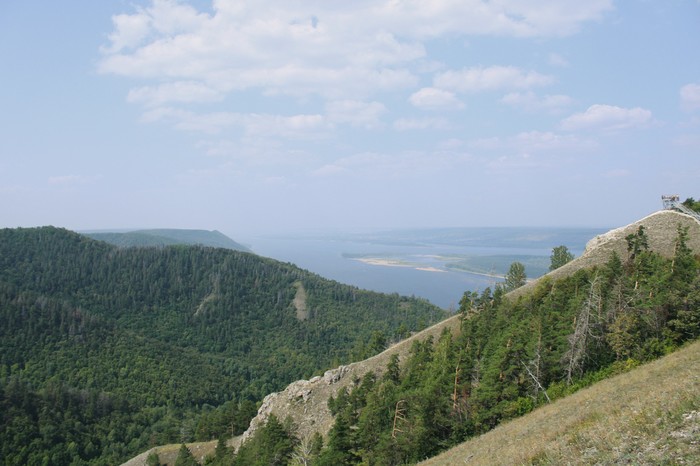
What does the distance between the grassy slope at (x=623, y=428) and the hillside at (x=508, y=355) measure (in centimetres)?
790

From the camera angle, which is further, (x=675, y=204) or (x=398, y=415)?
(x=675, y=204)

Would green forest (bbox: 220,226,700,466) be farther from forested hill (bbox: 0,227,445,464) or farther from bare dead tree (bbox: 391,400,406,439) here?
forested hill (bbox: 0,227,445,464)

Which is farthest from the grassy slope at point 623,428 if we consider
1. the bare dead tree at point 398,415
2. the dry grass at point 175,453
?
the dry grass at point 175,453

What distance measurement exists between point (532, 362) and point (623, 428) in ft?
55.1

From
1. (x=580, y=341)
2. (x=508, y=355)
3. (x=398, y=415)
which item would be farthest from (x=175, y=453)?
(x=580, y=341)

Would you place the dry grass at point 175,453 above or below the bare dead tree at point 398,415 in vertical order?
below

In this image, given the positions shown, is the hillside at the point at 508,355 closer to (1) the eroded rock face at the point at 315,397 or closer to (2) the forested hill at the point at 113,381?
(1) the eroded rock face at the point at 315,397

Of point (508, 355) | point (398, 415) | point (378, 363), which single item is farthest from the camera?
point (378, 363)

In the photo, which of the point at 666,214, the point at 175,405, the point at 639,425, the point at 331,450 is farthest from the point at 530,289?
the point at 175,405

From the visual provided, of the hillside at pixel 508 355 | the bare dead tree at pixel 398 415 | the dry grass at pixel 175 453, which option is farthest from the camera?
the dry grass at pixel 175 453

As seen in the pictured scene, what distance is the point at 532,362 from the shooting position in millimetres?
30625

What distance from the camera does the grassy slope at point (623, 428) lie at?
40.5ft

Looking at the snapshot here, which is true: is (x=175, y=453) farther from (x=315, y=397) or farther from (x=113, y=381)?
(x=113, y=381)

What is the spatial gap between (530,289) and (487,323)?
57.6 feet
